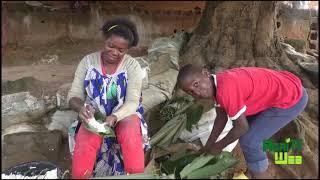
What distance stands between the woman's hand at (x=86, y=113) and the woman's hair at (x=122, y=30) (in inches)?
18.3

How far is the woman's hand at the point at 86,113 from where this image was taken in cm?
243

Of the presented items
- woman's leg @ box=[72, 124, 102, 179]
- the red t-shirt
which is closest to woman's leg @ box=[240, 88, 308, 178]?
the red t-shirt

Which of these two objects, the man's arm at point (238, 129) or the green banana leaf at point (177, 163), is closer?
the man's arm at point (238, 129)

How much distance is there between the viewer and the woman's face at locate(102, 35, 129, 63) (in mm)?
2594

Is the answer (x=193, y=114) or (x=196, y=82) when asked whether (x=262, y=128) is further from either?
(x=193, y=114)

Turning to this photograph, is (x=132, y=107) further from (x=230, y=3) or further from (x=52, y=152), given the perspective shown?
(x=230, y=3)

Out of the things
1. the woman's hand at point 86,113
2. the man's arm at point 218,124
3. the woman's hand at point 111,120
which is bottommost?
the man's arm at point 218,124

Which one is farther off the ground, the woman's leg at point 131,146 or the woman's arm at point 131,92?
the woman's arm at point 131,92

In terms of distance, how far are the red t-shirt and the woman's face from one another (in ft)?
1.95

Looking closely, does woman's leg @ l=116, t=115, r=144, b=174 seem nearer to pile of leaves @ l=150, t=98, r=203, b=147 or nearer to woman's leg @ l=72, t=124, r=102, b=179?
woman's leg @ l=72, t=124, r=102, b=179

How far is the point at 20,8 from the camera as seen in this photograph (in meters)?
7.57

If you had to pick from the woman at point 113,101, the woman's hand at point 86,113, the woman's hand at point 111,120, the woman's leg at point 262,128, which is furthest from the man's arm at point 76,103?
the woman's leg at point 262,128


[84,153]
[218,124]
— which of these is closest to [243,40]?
[218,124]

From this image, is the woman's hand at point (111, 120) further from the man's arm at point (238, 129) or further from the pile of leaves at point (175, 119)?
the pile of leaves at point (175, 119)
